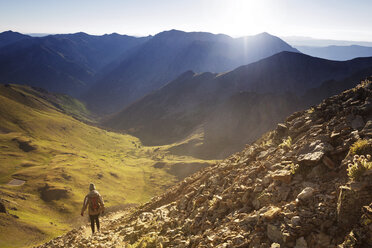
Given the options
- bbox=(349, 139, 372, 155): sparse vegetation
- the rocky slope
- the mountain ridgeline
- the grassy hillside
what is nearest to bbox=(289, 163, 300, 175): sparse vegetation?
the rocky slope

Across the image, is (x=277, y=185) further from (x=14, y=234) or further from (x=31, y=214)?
(x=31, y=214)

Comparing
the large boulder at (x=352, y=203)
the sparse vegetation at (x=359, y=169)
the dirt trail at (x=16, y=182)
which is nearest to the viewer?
the large boulder at (x=352, y=203)

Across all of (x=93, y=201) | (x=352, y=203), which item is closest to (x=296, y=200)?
(x=352, y=203)

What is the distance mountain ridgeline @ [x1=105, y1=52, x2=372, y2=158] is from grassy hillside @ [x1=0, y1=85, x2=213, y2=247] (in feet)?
69.1

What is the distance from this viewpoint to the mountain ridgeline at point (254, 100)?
123m

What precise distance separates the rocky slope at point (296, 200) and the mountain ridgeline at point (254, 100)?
101m

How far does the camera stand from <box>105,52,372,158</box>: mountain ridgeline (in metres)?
123

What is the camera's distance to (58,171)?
3472 inches

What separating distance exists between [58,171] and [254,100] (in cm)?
10868

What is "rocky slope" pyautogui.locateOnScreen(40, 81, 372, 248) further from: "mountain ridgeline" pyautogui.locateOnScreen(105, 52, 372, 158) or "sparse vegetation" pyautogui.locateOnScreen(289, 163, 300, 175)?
"mountain ridgeline" pyautogui.locateOnScreen(105, 52, 372, 158)

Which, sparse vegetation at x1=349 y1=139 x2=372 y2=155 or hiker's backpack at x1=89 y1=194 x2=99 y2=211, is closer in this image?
sparse vegetation at x1=349 y1=139 x2=372 y2=155

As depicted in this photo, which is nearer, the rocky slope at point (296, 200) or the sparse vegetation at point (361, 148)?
the rocky slope at point (296, 200)

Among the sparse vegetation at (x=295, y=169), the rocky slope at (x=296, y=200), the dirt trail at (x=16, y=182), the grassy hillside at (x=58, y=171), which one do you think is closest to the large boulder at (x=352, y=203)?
the rocky slope at (x=296, y=200)

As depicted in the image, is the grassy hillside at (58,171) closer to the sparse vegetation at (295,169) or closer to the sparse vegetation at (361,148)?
the sparse vegetation at (295,169)
